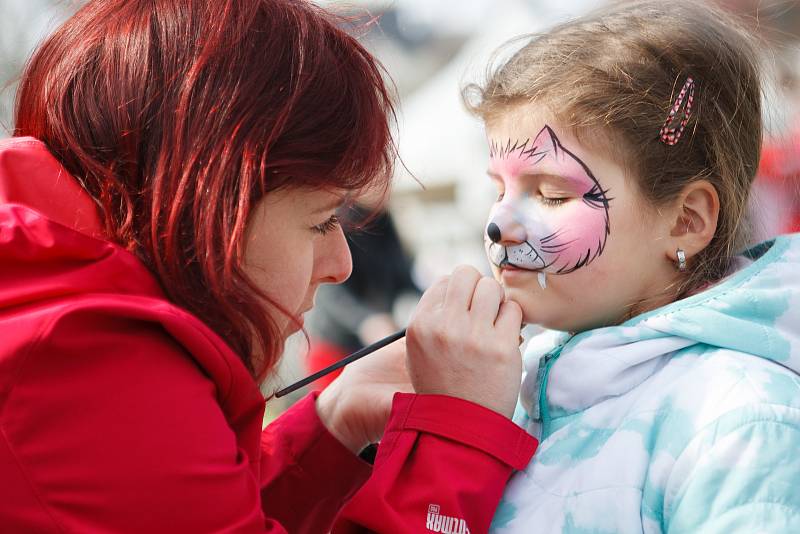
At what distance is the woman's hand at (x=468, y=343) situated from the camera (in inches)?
46.6

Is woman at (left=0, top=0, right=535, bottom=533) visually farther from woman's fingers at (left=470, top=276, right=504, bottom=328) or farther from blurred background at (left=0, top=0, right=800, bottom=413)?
blurred background at (left=0, top=0, right=800, bottom=413)

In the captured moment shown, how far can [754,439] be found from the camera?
1006mm

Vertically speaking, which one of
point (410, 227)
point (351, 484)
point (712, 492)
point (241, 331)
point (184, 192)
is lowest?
point (410, 227)

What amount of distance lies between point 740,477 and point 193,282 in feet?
2.27

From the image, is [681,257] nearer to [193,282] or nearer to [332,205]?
[332,205]

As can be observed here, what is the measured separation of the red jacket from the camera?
0.89 meters

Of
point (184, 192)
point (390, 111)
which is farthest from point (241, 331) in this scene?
point (390, 111)

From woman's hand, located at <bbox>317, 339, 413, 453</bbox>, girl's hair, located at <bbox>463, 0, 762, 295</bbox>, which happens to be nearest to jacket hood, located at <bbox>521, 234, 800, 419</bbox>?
girl's hair, located at <bbox>463, 0, 762, 295</bbox>

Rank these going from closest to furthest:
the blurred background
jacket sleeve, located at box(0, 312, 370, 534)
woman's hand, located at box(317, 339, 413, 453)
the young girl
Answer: jacket sleeve, located at box(0, 312, 370, 534) → the young girl → woman's hand, located at box(317, 339, 413, 453) → the blurred background

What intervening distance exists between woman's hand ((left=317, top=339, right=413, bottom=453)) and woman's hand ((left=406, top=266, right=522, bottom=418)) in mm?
203

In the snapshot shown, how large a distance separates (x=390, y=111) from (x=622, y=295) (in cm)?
45

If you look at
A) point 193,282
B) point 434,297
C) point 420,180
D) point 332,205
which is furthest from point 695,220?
point 420,180

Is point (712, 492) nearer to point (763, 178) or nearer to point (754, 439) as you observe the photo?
point (754, 439)

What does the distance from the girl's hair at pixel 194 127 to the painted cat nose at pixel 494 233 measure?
0.86 ft
